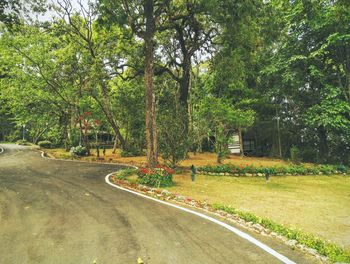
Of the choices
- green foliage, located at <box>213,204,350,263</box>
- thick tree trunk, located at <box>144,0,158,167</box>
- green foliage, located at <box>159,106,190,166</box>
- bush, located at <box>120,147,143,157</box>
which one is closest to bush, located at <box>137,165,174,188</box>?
thick tree trunk, located at <box>144,0,158,167</box>

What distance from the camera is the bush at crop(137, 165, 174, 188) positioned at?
46.1 feet

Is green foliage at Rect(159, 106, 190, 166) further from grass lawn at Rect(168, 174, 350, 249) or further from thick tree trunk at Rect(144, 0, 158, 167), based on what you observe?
grass lawn at Rect(168, 174, 350, 249)

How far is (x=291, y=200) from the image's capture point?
1207 cm

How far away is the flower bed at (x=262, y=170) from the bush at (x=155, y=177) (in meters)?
5.79

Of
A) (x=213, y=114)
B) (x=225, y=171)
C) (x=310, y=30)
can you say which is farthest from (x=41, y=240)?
(x=310, y=30)

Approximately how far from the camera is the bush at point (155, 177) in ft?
46.1

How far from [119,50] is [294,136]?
71.2 feet

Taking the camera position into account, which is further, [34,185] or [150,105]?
[150,105]

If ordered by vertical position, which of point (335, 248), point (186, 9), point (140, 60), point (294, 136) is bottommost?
point (335, 248)

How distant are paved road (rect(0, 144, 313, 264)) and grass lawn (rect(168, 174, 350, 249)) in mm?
2432

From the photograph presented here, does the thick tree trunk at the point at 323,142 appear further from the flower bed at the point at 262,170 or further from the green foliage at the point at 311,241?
the green foliage at the point at 311,241

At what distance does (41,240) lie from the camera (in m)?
6.50

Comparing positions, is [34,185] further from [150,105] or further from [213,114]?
[213,114]

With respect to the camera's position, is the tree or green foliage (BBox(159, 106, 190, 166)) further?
the tree
